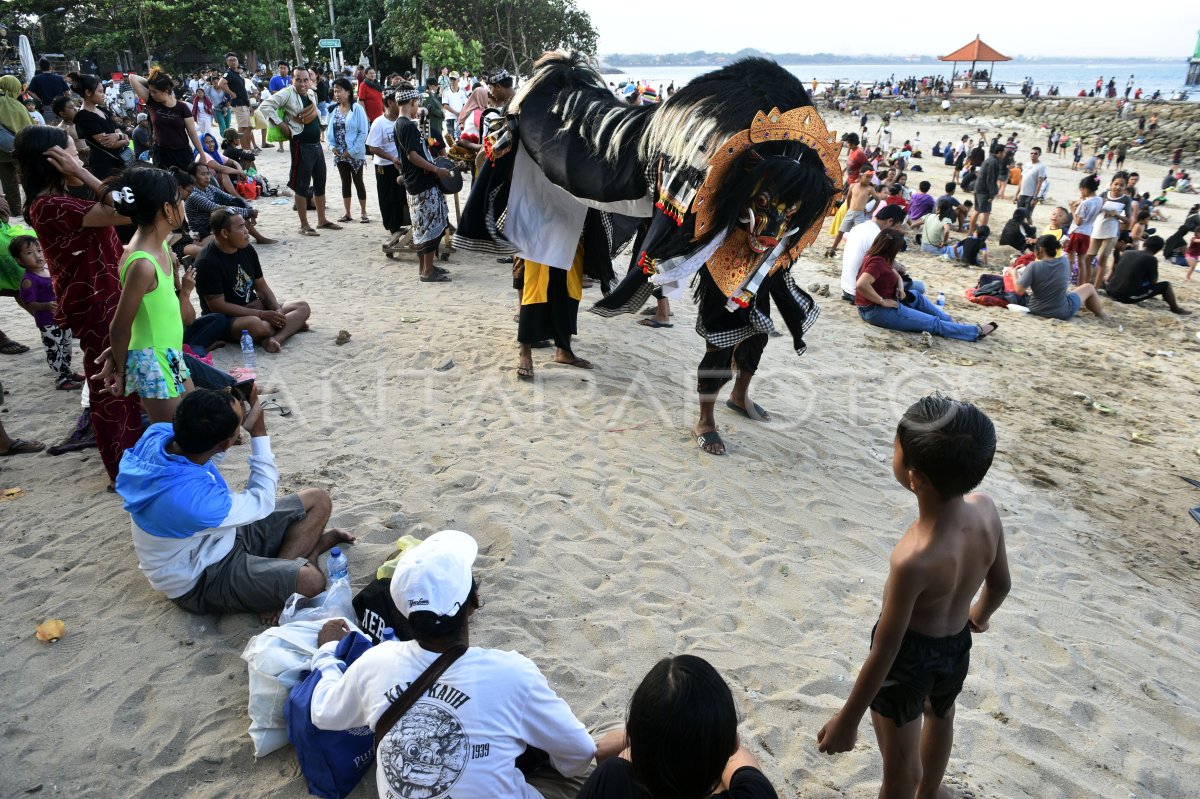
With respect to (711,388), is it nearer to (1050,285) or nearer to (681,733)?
(681,733)

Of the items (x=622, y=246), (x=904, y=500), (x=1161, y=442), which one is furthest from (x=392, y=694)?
(x=1161, y=442)

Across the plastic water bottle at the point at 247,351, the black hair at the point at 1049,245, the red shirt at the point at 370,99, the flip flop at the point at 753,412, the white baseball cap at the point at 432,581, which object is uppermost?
the red shirt at the point at 370,99

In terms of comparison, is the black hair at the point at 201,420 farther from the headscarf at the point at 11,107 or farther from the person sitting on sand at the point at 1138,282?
the person sitting on sand at the point at 1138,282

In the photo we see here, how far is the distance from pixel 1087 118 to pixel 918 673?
4464cm

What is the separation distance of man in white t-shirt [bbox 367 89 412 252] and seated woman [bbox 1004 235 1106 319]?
7.04 meters

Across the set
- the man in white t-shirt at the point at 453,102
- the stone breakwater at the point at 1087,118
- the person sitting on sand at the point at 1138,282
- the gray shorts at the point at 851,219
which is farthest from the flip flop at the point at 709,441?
the stone breakwater at the point at 1087,118

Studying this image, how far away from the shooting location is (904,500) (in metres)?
4.35

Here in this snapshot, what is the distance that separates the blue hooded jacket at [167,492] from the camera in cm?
268

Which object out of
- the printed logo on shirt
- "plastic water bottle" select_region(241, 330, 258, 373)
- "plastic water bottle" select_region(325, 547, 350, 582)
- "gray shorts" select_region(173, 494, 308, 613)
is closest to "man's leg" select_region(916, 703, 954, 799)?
the printed logo on shirt

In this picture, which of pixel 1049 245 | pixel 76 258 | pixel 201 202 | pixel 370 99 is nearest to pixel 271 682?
pixel 76 258

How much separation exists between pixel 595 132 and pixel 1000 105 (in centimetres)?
4632

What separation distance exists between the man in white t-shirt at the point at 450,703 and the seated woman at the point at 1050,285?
8.34m

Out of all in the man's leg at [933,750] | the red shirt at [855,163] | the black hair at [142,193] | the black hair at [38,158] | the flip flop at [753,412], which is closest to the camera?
the man's leg at [933,750]

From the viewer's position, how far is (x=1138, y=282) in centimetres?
927
